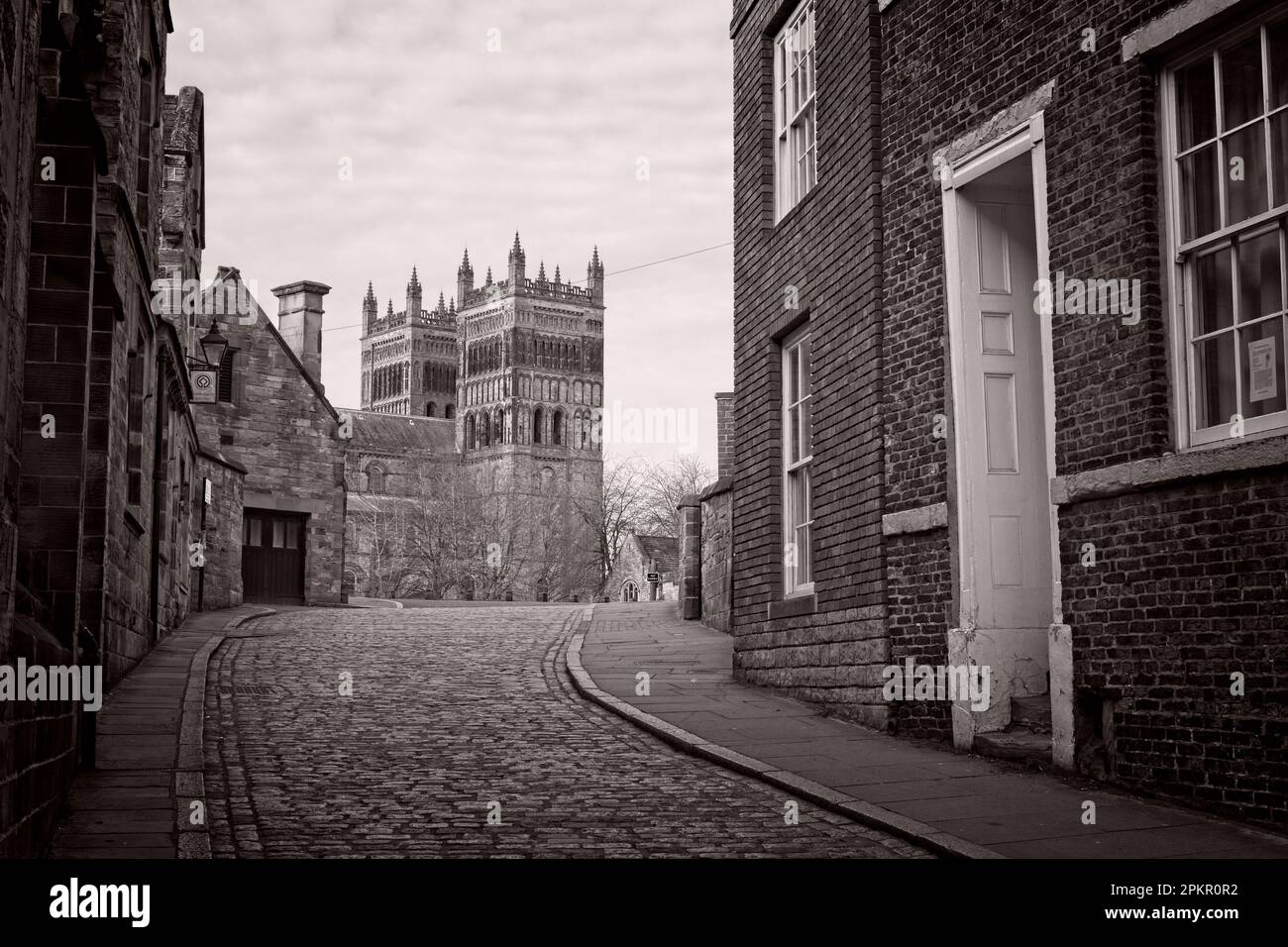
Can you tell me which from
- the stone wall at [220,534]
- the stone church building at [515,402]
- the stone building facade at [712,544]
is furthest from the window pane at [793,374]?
the stone church building at [515,402]

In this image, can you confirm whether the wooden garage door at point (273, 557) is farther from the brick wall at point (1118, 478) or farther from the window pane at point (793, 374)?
the brick wall at point (1118, 478)

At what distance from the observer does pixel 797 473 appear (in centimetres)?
1338

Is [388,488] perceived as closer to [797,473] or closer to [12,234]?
[797,473]

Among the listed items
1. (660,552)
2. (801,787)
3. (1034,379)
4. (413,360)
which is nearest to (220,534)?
(1034,379)

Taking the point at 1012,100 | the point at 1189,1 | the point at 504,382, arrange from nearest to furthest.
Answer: the point at 1189,1
the point at 1012,100
the point at 504,382

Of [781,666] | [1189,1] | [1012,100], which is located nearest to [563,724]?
[781,666]

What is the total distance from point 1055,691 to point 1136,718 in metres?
0.71

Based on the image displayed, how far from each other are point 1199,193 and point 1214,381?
3.52 feet

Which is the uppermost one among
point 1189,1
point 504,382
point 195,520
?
point 504,382

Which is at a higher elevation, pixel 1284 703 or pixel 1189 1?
pixel 1189 1

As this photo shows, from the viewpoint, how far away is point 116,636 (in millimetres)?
13117

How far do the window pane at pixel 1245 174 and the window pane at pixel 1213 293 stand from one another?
239mm
